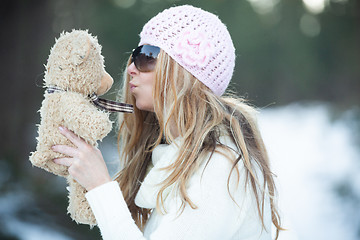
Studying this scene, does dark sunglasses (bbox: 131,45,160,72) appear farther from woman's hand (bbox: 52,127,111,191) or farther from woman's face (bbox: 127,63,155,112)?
woman's hand (bbox: 52,127,111,191)

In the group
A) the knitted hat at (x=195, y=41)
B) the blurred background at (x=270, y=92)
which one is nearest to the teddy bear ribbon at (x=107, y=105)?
the knitted hat at (x=195, y=41)

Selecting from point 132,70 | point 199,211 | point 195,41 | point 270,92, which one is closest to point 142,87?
point 132,70

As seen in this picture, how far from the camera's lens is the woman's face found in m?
1.47

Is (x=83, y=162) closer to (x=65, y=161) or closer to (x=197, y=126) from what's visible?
(x=65, y=161)

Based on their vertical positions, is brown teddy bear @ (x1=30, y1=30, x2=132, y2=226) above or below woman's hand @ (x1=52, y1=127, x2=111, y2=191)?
above

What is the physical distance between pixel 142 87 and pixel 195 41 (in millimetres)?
249

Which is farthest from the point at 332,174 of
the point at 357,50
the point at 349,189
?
the point at 357,50

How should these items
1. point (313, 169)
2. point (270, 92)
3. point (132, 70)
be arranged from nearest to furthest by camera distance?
point (132, 70)
point (313, 169)
point (270, 92)

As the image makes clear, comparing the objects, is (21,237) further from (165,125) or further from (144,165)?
(165,125)

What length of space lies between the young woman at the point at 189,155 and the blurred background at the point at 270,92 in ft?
0.90

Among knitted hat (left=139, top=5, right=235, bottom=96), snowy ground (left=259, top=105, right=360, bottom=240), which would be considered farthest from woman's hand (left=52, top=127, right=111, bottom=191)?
snowy ground (left=259, top=105, right=360, bottom=240)

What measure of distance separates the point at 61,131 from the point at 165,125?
13.1 inches

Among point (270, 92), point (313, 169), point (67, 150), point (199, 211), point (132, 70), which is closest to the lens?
point (199, 211)

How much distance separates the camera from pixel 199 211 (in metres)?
1.17
